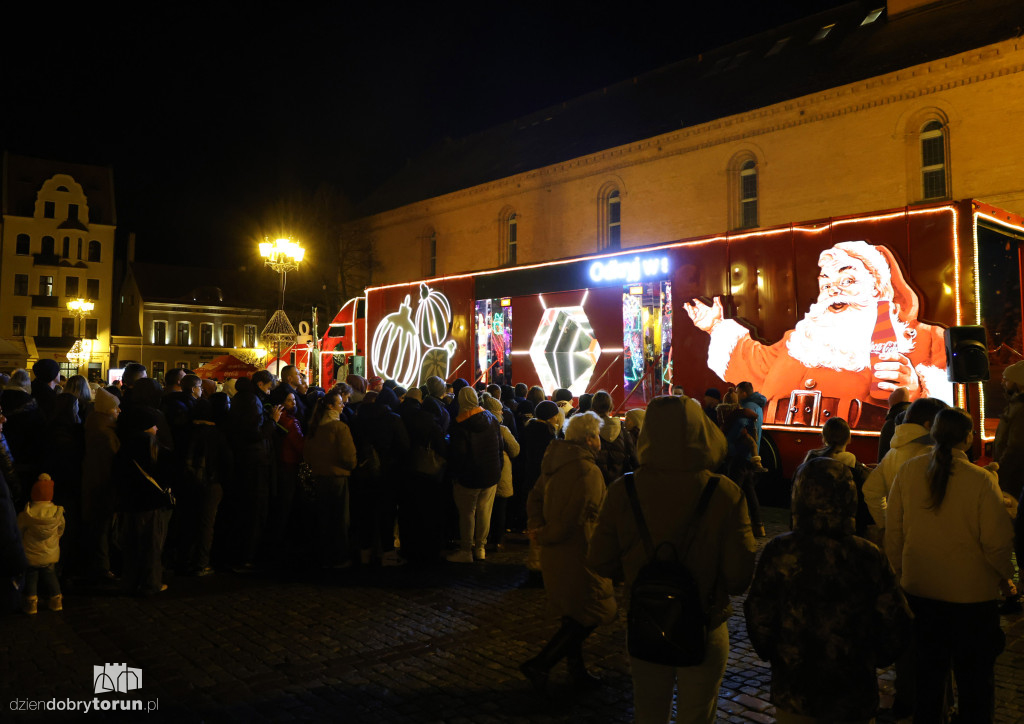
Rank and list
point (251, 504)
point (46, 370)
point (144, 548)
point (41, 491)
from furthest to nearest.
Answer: point (46, 370), point (251, 504), point (144, 548), point (41, 491)

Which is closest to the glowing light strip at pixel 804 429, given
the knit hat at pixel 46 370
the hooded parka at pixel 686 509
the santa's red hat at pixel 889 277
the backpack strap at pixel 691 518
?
the santa's red hat at pixel 889 277

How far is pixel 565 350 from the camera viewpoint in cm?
1284

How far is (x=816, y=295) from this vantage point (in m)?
9.75

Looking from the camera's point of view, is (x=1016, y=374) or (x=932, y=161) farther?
(x=932, y=161)

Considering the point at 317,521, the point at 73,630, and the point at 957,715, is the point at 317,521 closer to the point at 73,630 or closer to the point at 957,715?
the point at 73,630

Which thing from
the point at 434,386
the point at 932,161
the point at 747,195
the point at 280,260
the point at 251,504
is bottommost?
the point at 251,504

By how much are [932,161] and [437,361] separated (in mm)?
17380

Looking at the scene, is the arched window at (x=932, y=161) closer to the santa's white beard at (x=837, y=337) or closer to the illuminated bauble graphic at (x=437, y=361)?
the santa's white beard at (x=837, y=337)

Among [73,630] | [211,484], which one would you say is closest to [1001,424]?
[211,484]

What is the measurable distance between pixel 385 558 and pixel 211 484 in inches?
78.1

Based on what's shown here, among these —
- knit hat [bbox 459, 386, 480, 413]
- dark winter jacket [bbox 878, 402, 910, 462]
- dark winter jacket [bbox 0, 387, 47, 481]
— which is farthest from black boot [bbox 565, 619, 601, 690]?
dark winter jacket [bbox 0, 387, 47, 481]

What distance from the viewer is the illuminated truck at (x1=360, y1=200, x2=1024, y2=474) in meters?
8.80

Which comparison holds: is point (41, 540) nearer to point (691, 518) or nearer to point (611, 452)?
point (611, 452)

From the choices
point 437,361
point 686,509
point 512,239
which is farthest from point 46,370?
point 512,239
